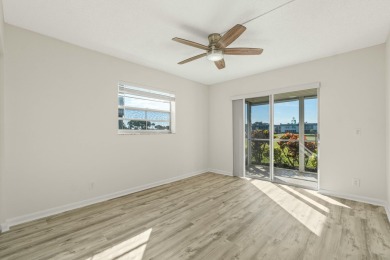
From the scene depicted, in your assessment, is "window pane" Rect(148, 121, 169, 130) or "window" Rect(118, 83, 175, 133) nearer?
"window" Rect(118, 83, 175, 133)

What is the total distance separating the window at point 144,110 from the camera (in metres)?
3.55

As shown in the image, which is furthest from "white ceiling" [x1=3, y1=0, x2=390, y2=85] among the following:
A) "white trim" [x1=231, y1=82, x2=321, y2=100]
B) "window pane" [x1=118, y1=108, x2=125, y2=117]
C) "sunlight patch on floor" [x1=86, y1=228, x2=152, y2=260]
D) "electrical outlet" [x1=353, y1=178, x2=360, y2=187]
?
"sunlight patch on floor" [x1=86, y1=228, x2=152, y2=260]

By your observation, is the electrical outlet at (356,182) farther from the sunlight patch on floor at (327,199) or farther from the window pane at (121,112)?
the window pane at (121,112)

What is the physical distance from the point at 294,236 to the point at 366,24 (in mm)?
2882

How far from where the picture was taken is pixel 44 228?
2258 millimetres

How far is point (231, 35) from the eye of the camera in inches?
82.3

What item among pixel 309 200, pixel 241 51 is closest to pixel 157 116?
pixel 241 51

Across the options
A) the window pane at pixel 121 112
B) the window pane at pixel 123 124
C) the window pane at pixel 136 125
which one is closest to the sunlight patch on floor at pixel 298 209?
the window pane at pixel 136 125

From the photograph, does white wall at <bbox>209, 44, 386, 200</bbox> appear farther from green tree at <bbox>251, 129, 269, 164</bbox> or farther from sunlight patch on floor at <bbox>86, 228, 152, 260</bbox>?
sunlight patch on floor at <bbox>86, 228, 152, 260</bbox>

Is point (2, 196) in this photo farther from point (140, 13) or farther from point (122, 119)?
point (140, 13)

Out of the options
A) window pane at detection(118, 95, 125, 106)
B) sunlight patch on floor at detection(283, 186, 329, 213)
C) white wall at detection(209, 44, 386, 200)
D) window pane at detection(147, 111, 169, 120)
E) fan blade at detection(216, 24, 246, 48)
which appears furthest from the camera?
window pane at detection(147, 111, 169, 120)

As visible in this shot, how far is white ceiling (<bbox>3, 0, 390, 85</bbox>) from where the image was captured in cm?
198

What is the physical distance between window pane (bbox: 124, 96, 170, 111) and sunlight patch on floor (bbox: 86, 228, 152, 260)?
249cm

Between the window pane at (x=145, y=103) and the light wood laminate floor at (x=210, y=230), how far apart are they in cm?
187
